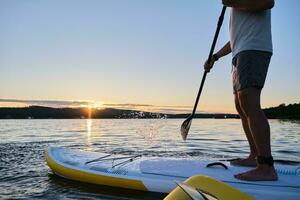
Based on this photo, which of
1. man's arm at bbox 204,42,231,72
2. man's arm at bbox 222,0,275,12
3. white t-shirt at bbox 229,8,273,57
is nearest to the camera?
man's arm at bbox 222,0,275,12

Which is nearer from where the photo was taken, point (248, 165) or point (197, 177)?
point (197, 177)

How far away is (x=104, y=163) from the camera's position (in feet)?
18.1

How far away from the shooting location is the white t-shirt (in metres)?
4.12

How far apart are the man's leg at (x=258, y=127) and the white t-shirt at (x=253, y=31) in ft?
1.52

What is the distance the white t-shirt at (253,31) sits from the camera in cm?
412

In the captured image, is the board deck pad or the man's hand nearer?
the board deck pad

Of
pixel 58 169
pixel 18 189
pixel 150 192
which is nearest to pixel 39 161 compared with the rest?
pixel 58 169

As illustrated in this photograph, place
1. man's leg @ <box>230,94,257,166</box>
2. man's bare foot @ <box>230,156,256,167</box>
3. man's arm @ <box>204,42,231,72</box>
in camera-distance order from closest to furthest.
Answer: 1. man's leg @ <box>230,94,257,166</box>
2. man's bare foot @ <box>230,156,256,167</box>
3. man's arm @ <box>204,42,231,72</box>

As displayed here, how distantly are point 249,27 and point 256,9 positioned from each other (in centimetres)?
21

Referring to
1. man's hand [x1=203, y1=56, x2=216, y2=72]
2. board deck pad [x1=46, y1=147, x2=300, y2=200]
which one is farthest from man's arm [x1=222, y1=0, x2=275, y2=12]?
board deck pad [x1=46, y1=147, x2=300, y2=200]

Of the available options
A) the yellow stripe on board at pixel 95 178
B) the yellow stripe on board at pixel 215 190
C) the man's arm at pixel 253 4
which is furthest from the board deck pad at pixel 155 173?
the man's arm at pixel 253 4

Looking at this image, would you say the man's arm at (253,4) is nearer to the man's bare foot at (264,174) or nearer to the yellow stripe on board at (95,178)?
the man's bare foot at (264,174)

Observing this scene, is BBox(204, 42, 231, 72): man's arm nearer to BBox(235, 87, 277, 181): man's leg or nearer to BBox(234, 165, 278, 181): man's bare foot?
BBox(235, 87, 277, 181): man's leg

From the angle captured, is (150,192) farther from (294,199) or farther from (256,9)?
(256,9)
